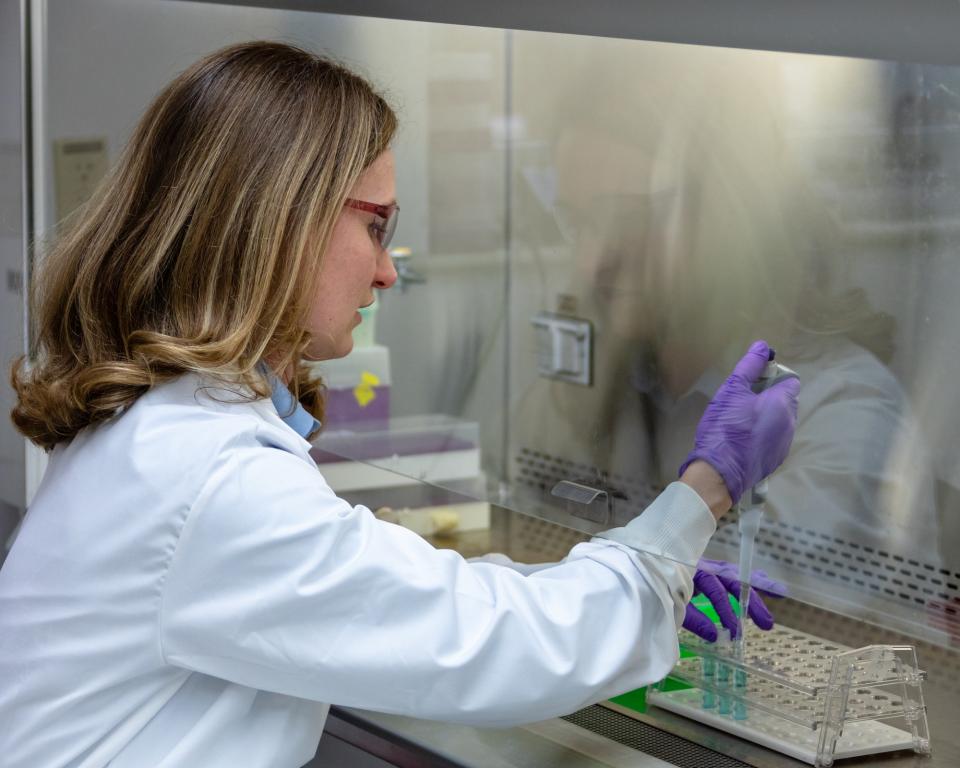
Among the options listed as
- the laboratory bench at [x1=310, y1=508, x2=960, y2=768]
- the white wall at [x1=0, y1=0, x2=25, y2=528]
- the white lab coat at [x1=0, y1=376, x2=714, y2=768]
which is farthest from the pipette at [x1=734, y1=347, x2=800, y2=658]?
the white wall at [x1=0, y1=0, x2=25, y2=528]

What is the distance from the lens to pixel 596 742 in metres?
1.37

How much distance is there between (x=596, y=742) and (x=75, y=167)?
1.29 meters

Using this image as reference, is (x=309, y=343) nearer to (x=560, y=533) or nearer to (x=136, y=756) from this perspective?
(x=136, y=756)

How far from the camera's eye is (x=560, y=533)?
2.13 meters

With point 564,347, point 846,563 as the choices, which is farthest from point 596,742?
point 564,347

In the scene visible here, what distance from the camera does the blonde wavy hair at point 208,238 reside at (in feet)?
3.69

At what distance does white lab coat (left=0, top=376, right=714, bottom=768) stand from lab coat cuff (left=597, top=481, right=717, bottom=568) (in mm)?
56

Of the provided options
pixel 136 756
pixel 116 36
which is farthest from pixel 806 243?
pixel 116 36

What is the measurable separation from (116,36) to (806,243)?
117 centimetres

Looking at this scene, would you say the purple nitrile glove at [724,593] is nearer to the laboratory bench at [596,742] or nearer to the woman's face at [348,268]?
the laboratory bench at [596,742]

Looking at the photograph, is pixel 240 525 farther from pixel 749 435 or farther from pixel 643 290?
pixel 643 290

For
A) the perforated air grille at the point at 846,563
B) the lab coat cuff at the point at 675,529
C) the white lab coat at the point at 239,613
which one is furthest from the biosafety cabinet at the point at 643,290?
the white lab coat at the point at 239,613

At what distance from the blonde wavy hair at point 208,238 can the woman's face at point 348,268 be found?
2 centimetres

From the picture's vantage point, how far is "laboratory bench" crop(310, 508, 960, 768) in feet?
4.36
